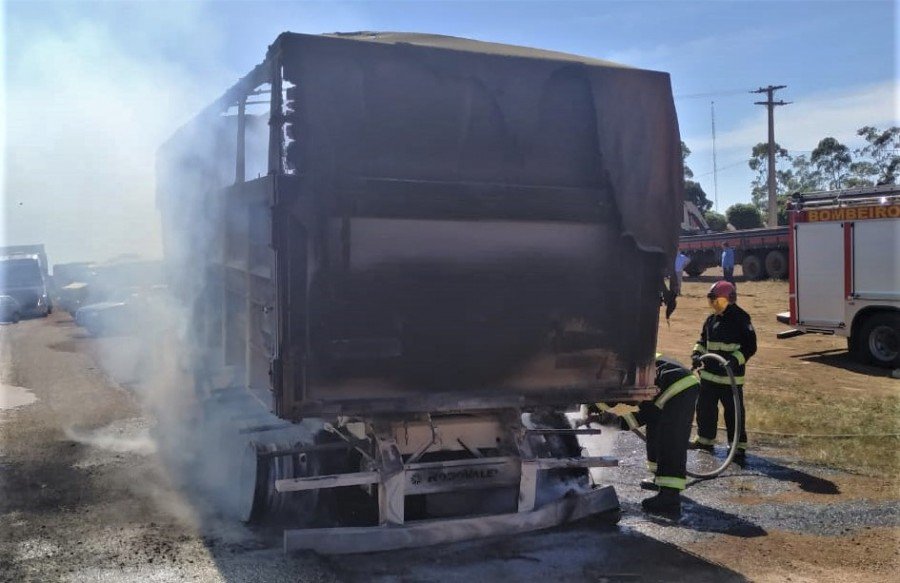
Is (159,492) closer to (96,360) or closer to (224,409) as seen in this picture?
(224,409)

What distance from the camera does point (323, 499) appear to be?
5.42m

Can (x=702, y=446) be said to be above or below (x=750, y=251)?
below

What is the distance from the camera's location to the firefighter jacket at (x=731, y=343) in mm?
7242

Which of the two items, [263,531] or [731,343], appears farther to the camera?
[731,343]

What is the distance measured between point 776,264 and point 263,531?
23.7m

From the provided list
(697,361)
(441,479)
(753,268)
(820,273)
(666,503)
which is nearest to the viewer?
(441,479)

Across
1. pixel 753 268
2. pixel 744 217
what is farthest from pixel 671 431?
pixel 744 217

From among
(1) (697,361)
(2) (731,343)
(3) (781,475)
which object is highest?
(2) (731,343)

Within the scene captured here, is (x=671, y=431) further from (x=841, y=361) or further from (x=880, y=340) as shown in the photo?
(x=841, y=361)

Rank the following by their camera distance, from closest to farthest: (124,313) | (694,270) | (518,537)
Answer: (518,537), (124,313), (694,270)

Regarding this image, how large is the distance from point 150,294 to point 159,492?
448cm

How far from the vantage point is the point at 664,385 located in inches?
221

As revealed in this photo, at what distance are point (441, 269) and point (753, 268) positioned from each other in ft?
77.8

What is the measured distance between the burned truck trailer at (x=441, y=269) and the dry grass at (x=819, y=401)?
2.18 meters
